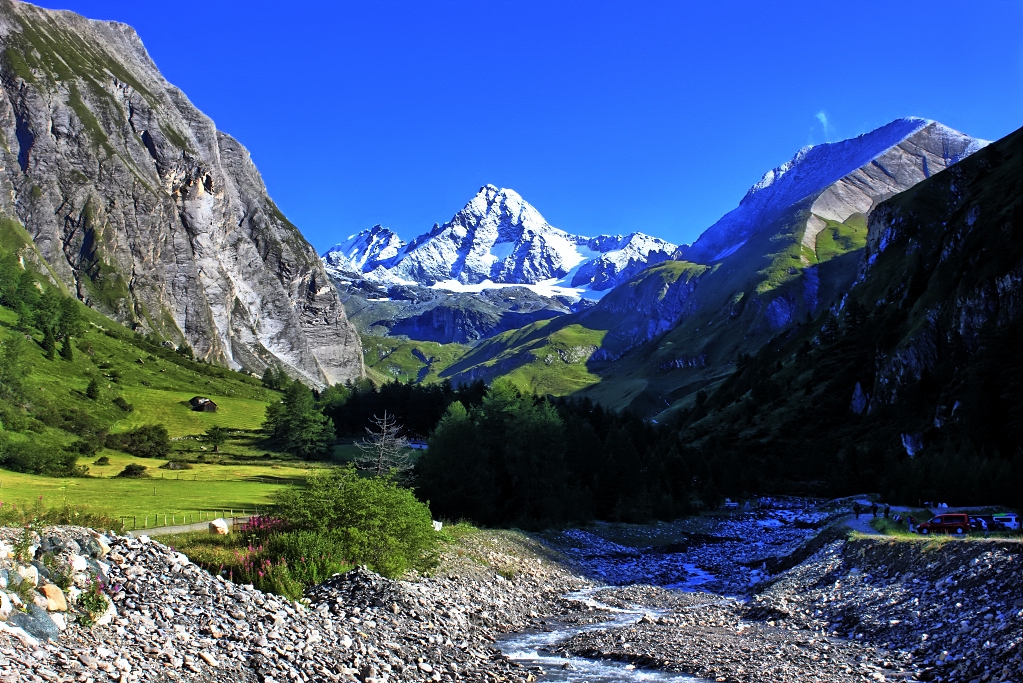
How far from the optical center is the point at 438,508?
73.4m

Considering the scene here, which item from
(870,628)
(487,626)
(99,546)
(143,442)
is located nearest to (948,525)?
(870,628)

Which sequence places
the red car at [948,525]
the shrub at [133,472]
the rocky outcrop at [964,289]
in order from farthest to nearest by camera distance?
the rocky outcrop at [964,289], the shrub at [133,472], the red car at [948,525]

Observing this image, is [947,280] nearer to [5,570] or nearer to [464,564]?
[464,564]

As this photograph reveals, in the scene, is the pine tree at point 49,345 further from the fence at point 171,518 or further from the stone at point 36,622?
the stone at point 36,622

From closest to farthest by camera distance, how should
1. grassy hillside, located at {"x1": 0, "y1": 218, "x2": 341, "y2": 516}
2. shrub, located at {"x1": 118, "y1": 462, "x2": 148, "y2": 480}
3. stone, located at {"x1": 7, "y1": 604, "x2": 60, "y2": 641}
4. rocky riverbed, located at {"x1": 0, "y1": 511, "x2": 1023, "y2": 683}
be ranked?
1. stone, located at {"x1": 7, "y1": 604, "x2": 60, "y2": 641}
2. rocky riverbed, located at {"x1": 0, "y1": 511, "x2": 1023, "y2": 683}
3. grassy hillside, located at {"x1": 0, "y1": 218, "x2": 341, "y2": 516}
4. shrub, located at {"x1": 118, "y1": 462, "x2": 148, "y2": 480}

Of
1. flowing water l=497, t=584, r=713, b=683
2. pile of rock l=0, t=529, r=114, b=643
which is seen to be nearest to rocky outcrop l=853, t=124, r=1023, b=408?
flowing water l=497, t=584, r=713, b=683

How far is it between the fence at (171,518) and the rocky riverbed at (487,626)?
19.1 m

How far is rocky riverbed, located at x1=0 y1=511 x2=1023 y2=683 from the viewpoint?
1947 cm

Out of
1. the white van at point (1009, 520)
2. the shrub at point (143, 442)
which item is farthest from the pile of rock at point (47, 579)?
the shrub at point (143, 442)

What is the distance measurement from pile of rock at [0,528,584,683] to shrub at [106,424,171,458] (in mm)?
105774

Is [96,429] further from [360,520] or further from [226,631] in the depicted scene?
[226,631]

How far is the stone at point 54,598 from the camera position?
19469 millimetres

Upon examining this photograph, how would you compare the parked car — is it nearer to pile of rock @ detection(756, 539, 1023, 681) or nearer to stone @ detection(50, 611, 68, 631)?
pile of rock @ detection(756, 539, 1023, 681)

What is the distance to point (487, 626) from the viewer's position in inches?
1305
